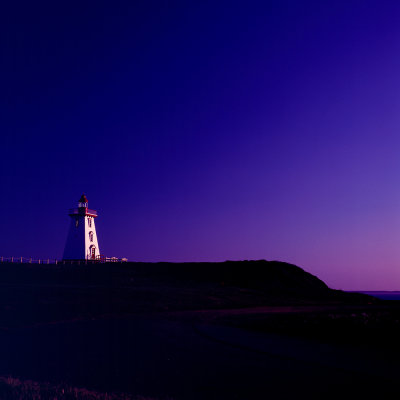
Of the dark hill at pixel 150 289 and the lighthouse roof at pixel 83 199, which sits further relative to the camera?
the lighthouse roof at pixel 83 199

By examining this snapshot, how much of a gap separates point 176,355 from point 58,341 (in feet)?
15.5

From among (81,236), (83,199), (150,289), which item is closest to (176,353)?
(150,289)

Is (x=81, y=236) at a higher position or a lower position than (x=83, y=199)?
lower

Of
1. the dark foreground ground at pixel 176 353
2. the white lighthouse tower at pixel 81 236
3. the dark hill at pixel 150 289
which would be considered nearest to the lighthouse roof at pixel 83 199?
the white lighthouse tower at pixel 81 236

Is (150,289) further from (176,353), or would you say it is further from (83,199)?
(83,199)

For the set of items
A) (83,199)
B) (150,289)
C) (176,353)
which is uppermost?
(83,199)

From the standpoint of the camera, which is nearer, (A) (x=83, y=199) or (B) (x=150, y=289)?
(B) (x=150, y=289)

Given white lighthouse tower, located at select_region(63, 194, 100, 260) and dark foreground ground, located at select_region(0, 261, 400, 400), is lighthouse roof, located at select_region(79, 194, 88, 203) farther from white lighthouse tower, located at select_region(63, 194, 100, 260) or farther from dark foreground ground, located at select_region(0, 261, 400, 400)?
dark foreground ground, located at select_region(0, 261, 400, 400)

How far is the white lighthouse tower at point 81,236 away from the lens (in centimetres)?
6469

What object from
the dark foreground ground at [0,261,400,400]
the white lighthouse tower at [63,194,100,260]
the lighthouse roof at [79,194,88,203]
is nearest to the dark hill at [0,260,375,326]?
the dark foreground ground at [0,261,400,400]

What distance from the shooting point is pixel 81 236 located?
65.1 m

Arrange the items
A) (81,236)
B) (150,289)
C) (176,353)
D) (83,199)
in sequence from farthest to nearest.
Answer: (83,199)
(81,236)
(150,289)
(176,353)

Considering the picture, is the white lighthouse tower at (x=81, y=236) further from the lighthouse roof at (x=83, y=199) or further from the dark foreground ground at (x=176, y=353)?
the dark foreground ground at (x=176, y=353)

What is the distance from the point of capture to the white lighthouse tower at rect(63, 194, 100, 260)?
212ft
